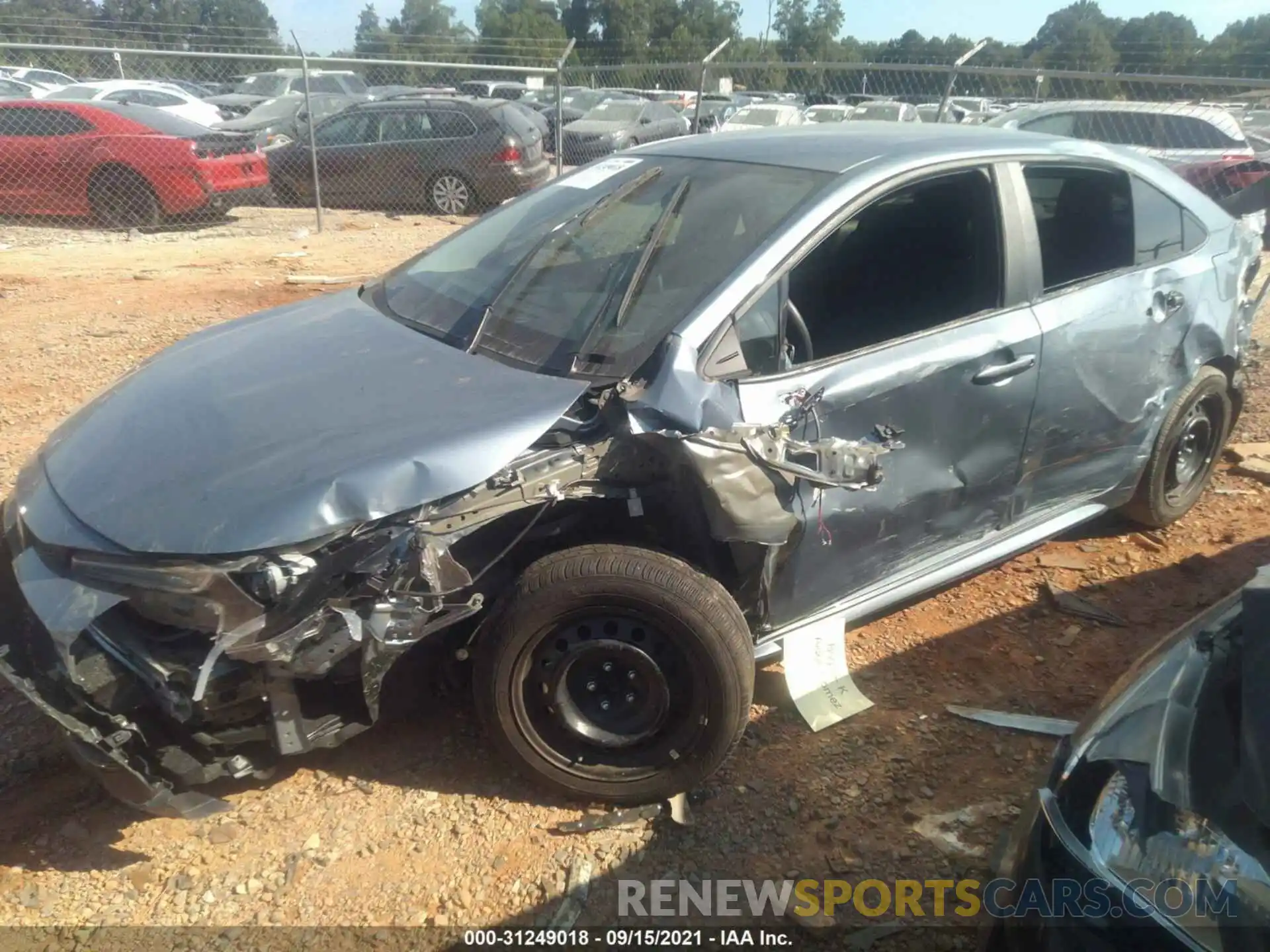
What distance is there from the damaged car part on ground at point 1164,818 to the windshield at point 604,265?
4.90 ft

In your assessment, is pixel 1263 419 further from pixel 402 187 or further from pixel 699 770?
pixel 402 187

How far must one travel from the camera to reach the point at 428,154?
491 inches

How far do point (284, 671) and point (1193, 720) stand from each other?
1972mm

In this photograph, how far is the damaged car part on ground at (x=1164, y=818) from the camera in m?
1.49

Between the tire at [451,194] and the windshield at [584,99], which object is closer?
the tire at [451,194]

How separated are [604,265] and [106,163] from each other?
9621mm

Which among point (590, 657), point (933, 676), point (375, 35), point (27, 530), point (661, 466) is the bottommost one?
point (933, 676)

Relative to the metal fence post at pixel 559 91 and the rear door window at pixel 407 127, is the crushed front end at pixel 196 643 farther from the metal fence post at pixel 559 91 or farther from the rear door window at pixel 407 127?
the rear door window at pixel 407 127

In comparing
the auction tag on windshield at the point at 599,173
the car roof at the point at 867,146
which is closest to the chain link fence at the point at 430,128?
the car roof at the point at 867,146

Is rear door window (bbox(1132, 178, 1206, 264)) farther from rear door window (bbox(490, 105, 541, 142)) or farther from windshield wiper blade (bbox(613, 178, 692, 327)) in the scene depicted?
rear door window (bbox(490, 105, 541, 142))

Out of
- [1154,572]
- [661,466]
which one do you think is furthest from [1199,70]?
[661,466]

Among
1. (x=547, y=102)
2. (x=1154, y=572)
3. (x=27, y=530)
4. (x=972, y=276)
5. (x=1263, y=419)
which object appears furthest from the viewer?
(x=547, y=102)

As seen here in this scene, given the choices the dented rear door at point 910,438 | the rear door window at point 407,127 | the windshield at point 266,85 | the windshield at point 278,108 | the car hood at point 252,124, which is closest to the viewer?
the dented rear door at point 910,438

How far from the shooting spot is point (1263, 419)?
18.8ft
